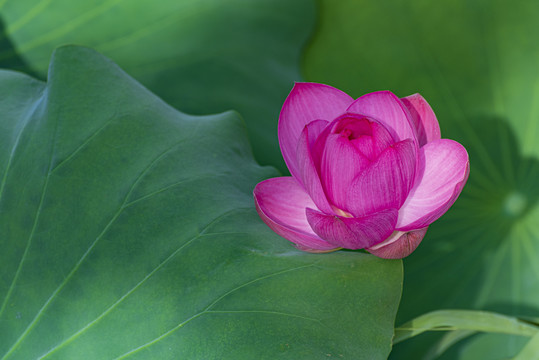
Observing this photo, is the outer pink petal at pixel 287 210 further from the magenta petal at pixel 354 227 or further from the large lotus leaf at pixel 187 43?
the large lotus leaf at pixel 187 43

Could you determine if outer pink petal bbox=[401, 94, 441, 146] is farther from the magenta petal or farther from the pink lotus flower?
the magenta petal

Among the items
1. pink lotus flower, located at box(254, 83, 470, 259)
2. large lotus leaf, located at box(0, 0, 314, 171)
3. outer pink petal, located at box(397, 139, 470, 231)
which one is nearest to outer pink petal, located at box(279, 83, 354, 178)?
pink lotus flower, located at box(254, 83, 470, 259)

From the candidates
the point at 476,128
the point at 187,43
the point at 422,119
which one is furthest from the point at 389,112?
the point at 187,43

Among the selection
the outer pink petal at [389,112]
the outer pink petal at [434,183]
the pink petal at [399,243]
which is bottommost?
the pink petal at [399,243]

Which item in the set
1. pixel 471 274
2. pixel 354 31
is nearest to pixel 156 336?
pixel 471 274

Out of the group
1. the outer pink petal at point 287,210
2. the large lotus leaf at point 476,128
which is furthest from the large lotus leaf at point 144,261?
the large lotus leaf at point 476,128

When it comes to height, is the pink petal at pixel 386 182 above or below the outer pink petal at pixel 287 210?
above

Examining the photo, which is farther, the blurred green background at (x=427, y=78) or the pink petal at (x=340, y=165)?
the blurred green background at (x=427, y=78)
